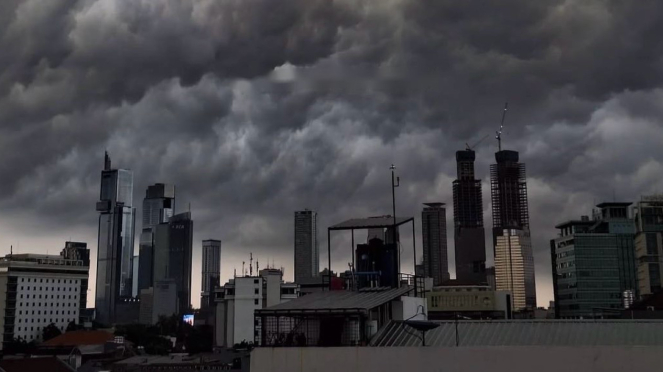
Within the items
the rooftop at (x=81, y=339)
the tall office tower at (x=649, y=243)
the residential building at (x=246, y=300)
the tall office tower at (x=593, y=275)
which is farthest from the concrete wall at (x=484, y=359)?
the tall office tower at (x=593, y=275)

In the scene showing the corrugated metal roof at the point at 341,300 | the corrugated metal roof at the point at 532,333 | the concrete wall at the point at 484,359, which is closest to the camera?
the concrete wall at the point at 484,359

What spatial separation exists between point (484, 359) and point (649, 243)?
181 m

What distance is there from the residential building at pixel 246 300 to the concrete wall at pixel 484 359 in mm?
149133

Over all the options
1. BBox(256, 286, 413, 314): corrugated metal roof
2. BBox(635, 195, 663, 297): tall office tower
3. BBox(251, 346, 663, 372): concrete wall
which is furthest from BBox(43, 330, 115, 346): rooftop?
BBox(251, 346, 663, 372): concrete wall

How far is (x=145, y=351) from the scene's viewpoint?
161 meters

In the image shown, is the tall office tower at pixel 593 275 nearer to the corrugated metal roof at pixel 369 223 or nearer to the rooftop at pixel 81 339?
the rooftop at pixel 81 339

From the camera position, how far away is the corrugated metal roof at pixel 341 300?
27609 mm

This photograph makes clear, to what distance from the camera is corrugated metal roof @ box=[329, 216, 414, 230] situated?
34.0 m

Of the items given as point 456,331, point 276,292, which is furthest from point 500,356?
point 276,292

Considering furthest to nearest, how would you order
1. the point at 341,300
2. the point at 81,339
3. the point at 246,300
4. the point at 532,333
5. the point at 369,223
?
the point at 246,300, the point at 81,339, the point at 369,223, the point at 341,300, the point at 532,333

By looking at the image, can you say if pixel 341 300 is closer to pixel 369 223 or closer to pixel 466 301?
pixel 369 223

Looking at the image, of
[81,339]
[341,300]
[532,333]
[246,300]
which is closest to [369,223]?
[341,300]

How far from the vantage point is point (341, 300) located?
29.3m

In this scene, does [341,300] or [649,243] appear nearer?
[341,300]
